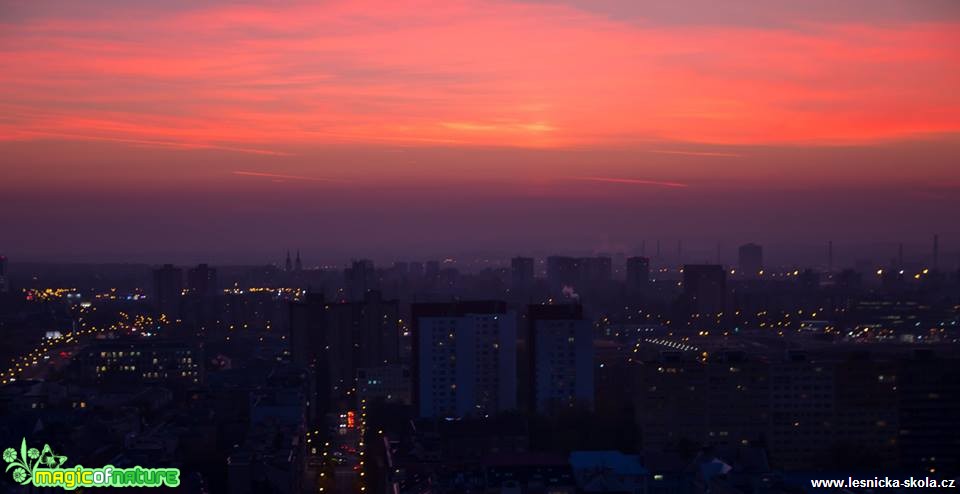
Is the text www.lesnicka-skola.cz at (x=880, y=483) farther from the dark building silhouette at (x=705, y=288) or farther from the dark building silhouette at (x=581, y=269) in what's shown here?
the dark building silhouette at (x=581, y=269)

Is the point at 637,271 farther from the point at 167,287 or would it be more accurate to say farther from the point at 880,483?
the point at 880,483

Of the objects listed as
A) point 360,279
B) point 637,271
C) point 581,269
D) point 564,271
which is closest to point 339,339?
point 360,279

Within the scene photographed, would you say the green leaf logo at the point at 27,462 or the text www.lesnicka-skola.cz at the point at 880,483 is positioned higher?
the green leaf logo at the point at 27,462

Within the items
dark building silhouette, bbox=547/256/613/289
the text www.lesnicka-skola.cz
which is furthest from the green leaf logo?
dark building silhouette, bbox=547/256/613/289

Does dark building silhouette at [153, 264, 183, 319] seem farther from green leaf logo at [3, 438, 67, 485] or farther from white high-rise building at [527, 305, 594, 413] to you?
green leaf logo at [3, 438, 67, 485]

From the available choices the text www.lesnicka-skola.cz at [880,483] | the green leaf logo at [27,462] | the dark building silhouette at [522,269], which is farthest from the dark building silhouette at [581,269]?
the green leaf logo at [27,462]
